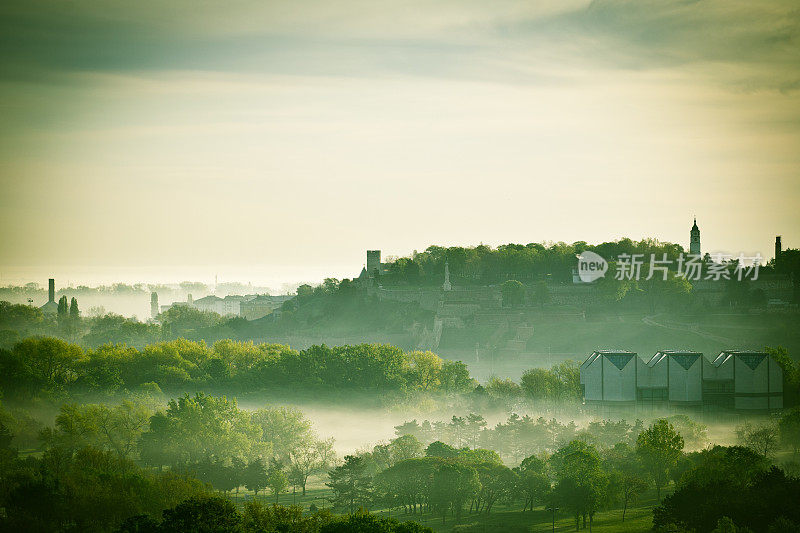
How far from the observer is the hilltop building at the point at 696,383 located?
50.8 metres

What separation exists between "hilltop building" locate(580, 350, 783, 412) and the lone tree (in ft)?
43.0

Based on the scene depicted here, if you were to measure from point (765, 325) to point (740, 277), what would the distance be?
36.0ft

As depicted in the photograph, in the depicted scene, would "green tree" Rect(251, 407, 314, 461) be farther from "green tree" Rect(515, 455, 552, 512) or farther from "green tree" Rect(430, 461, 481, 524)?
"green tree" Rect(515, 455, 552, 512)

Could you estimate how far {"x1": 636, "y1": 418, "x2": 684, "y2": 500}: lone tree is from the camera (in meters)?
37.3

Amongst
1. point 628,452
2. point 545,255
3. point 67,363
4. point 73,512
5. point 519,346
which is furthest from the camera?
point 545,255

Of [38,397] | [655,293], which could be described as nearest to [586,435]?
[38,397]

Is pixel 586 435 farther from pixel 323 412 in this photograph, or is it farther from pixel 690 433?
pixel 323 412

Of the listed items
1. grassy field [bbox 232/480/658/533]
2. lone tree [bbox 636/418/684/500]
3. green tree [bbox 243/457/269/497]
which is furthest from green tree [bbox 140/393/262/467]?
lone tree [bbox 636/418/684/500]

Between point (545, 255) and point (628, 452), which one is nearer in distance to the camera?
point (628, 452)

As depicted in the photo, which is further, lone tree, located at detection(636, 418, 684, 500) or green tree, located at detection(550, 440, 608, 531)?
lone tree, located at detection(636, 418, 684, 500)

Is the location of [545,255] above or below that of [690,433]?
above

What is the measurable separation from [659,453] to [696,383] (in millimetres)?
15129

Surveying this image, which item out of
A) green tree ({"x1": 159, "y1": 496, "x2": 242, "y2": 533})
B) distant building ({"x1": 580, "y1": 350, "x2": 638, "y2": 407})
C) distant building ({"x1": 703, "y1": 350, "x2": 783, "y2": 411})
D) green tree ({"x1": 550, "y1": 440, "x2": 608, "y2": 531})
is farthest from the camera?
distant building ({"x1": 580, "y1": 350, "x2": 638, "y2": 407})

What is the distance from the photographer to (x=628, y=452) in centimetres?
4059
